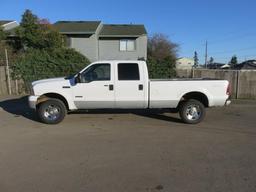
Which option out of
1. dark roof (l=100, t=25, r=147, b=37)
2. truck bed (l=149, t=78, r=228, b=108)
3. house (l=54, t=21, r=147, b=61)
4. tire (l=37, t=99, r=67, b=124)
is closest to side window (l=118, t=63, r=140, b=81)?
truck bed (l=149, t=78, r=228, b=108)

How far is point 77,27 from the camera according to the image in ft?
109

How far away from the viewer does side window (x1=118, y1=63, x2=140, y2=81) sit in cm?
1000

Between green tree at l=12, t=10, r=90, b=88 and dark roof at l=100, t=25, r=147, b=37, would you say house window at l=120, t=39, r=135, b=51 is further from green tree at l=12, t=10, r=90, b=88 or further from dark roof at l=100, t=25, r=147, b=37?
green tree at l=12, t=10, r=90, b=88

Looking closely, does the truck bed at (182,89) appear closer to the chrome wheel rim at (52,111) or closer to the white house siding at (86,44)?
the chrome wheel rim at (52,111)

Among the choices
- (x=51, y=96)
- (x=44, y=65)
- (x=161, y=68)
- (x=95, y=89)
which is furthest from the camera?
(x=44, y=65)

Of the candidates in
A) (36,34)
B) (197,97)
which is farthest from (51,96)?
(36,34)

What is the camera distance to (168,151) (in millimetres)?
6953

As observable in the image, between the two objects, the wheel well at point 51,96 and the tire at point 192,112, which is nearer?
the tire at point 192,112

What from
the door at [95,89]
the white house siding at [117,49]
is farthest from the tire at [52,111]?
the white house siding at [117,49]

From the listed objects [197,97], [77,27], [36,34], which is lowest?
[197,97]

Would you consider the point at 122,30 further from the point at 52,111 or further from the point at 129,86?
the point at 52,111

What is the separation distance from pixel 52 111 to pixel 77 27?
24.6 metres

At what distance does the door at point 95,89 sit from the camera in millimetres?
9883

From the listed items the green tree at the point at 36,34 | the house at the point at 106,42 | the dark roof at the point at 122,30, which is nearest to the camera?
the green tree at the point at 36,34
